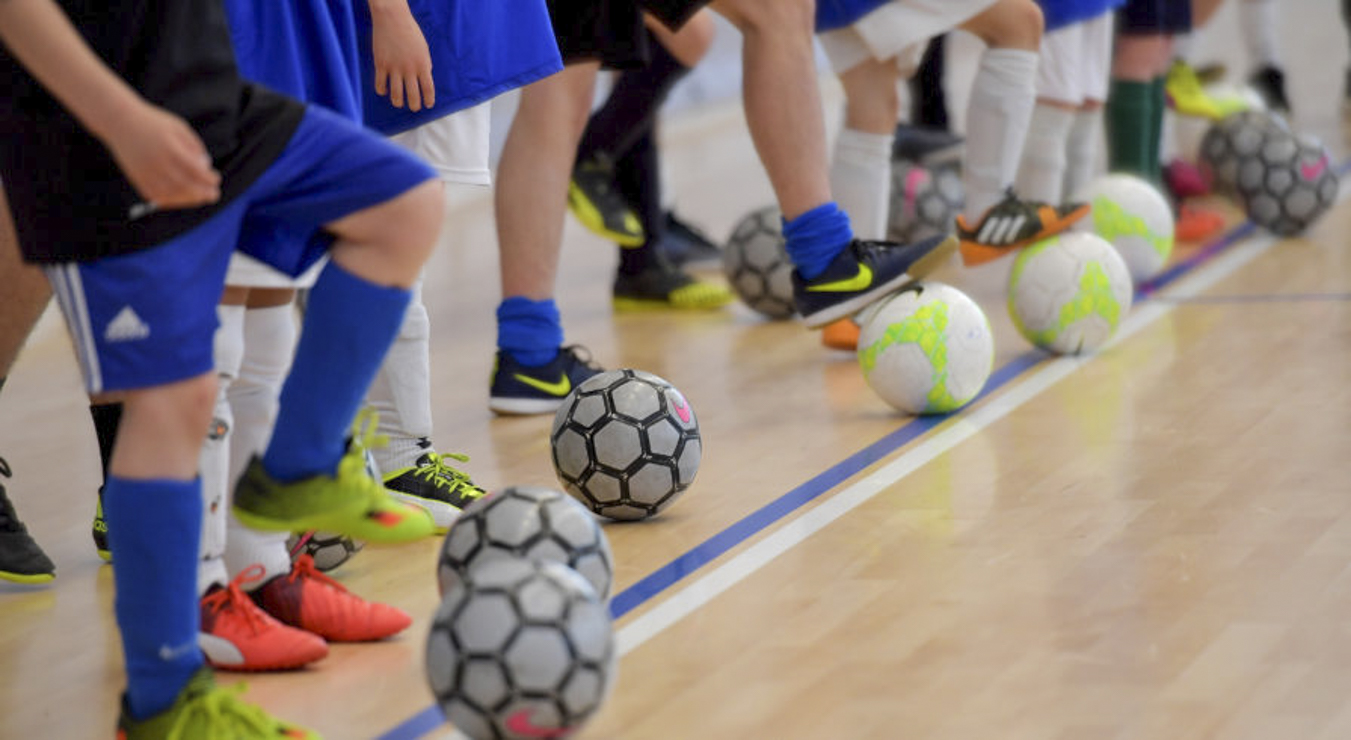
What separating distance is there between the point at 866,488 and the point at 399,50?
4.43ft

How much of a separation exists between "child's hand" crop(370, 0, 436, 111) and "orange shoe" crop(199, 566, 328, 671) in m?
0.88

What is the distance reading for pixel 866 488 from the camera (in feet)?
11.7

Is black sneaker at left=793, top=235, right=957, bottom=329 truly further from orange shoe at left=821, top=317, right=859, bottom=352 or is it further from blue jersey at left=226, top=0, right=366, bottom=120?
blue jersey at left=226, top=0, right=366, bottom=120

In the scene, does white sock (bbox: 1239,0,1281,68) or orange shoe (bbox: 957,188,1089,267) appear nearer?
orange shoe (bbox: 957,188,1089,267)

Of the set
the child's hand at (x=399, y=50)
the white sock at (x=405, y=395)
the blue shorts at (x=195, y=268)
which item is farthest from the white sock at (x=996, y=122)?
the blue shorts at (x=195, y=268)

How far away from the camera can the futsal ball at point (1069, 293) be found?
4559 millimetres

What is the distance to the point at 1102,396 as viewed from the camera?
4.23m

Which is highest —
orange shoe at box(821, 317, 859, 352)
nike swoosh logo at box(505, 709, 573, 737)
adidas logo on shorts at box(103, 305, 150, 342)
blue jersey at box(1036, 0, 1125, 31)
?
adidas logo on shorts at box(103, 305, 150, 342)

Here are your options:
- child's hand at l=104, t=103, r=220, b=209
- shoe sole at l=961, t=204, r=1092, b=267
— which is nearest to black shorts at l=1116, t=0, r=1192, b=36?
shoe sole at l=961, t=204, r=1092, b=267

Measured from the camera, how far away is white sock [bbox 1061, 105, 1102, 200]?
580cm

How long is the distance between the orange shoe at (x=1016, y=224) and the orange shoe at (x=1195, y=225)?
1701 mm

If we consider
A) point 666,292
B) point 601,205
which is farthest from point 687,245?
point 601,205

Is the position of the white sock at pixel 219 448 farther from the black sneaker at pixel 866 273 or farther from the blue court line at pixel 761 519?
the black sneaker at pixel 866 273

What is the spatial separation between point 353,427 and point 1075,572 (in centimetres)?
127
